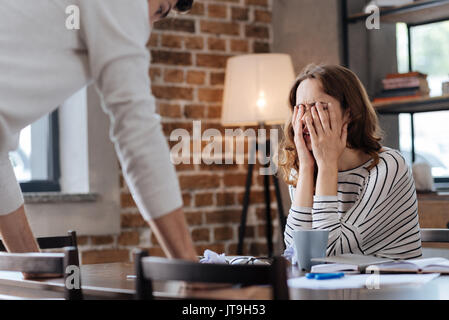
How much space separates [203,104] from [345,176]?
1742 mm

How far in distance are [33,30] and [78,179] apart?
2.20 meters

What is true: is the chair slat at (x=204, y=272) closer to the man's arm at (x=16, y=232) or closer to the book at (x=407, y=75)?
the man's arm at (x=16, y=232)

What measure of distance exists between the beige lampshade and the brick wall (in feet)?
0.77

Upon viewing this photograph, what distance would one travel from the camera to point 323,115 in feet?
5.96

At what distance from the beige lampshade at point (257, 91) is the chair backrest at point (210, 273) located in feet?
7.59

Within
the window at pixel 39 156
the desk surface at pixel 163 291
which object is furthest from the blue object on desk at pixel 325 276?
the window at pixel 39 156

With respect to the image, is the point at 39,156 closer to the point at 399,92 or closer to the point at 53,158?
the point at 53,158

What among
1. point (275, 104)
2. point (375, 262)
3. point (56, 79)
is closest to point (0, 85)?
point (56, 79)

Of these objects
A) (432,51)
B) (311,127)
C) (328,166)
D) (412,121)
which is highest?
(432,51)

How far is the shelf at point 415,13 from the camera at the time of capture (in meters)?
3.13

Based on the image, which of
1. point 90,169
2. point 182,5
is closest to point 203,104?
point 90,169

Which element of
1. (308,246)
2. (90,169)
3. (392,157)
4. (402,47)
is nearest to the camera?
(308,246)

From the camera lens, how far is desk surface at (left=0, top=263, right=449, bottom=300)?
100 centimetres

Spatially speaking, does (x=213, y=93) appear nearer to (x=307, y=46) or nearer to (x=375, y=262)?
(x=307, y=46)
